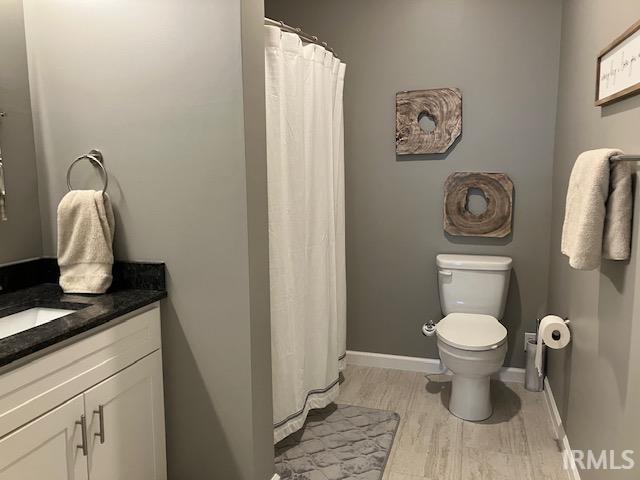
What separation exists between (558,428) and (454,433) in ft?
1.65

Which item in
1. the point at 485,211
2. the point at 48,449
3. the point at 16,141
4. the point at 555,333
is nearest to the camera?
the point at 48,449

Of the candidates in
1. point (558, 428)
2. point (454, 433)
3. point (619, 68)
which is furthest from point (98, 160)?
point (558, 428)

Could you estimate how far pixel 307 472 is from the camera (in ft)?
7.01

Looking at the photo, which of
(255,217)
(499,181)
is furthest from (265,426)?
(499,181)

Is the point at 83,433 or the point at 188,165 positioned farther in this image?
the point at 188,165

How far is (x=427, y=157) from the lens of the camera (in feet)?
9.84

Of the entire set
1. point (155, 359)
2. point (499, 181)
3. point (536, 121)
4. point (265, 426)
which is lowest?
point (265, 426)

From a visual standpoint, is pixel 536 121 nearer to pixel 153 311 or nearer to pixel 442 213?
pixel 442 213

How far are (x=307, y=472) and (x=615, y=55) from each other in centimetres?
204

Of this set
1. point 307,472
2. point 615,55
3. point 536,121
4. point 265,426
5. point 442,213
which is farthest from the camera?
point 442,213

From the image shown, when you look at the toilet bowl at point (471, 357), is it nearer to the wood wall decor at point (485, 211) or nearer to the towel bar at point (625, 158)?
the wood wall decor at point (485, 211)

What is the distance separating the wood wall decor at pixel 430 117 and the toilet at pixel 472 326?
0.71 meters

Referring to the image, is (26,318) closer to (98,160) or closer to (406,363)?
(98,160)

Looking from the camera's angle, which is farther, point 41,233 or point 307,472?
point 307,472
